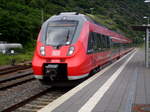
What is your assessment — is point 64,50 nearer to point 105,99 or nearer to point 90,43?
point 90,43

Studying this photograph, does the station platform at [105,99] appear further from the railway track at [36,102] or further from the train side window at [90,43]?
the train side window at [90,43]

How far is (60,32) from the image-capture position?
37.8ft

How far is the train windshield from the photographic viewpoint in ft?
36.9

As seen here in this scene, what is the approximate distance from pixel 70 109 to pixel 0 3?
46066 millimetres

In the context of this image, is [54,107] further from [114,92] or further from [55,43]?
[55,43]

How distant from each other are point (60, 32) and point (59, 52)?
107 centimetres

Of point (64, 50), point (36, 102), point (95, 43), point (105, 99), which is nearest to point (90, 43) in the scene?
point (95, 43)

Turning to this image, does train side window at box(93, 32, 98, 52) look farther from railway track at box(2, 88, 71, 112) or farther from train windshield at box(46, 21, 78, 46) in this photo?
railway track at box(2, 88, 71, 112)

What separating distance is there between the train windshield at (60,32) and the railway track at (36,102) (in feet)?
6.09

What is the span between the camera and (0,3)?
49531mm

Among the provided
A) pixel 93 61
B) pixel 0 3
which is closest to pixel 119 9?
pixel 0 3

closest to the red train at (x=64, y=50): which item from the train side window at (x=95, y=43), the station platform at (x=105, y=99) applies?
the train side window at (x=95, y=43)

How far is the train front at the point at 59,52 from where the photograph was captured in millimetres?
10477

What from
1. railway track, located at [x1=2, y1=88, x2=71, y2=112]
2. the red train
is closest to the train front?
the red train
